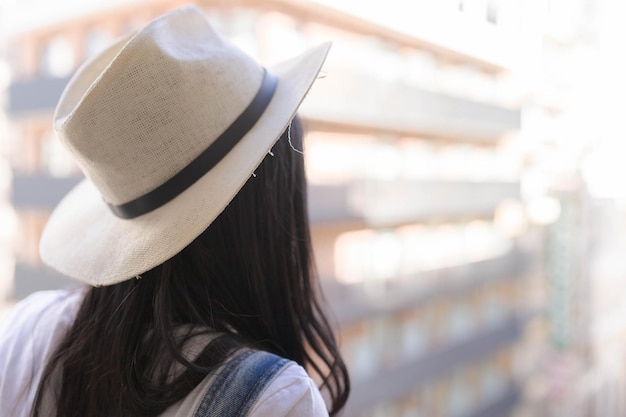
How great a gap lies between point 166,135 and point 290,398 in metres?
0.22

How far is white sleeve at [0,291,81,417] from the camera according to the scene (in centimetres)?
47

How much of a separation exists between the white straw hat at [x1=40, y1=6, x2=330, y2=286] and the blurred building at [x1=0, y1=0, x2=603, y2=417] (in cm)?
28

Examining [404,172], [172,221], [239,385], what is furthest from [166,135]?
[404,172]

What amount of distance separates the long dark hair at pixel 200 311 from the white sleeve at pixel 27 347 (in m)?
0.03

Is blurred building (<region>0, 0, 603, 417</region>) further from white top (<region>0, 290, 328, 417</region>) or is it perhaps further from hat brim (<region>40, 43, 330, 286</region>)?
white top (<region>0, 290, 328, 417</region>)

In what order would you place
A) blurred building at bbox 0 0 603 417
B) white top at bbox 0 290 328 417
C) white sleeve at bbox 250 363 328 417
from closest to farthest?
white sleeve at bbox 250 363 328 417 < white top at bbox 0 290 328 417 < blurred building at bbox 0 0 603 417

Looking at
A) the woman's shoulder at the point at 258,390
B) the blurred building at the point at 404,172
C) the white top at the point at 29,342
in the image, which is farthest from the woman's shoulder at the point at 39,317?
the blurred building at the point at 404,172

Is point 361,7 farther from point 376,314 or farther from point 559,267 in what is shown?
point 559,267

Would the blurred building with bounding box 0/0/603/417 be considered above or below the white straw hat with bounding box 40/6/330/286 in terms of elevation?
below

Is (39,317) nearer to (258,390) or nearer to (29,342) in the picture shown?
(29,342)

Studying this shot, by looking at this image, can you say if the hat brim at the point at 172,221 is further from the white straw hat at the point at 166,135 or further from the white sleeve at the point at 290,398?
the white sleeve at the point at 290,398

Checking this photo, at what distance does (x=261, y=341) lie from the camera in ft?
1.48

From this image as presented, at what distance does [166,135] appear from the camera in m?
0.45

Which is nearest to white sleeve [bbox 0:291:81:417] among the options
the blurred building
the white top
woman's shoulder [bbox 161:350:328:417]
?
the white top
